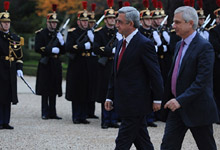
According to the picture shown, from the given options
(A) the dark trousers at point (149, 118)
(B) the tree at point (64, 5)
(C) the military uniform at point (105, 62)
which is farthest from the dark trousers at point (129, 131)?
(B) the tree at point (64, 5)

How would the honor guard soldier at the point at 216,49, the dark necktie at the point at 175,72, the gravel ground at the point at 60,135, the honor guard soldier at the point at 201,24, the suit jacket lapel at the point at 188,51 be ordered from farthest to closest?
the honor guard soldier at the point at 201,24, the honor guard soldier at the point at 216,49, the gravel ground at the point at 60,135, the dark necktie at the point at 175,72, the suit jacket lapel at the point at 188,51

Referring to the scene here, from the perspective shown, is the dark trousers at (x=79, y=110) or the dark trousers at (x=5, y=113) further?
the dark trousers at (x=79, y=110)

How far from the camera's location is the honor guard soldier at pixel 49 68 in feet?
33.0

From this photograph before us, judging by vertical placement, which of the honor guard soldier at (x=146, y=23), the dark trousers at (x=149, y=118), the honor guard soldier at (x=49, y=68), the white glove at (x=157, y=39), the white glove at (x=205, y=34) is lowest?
the dark trousers at (x=149, y=118)

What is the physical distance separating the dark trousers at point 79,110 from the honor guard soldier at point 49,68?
2.08 feet

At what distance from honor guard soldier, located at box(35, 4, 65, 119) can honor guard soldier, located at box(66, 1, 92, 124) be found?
468 millimetres

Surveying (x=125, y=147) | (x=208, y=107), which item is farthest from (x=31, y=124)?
(x=208, y=107)

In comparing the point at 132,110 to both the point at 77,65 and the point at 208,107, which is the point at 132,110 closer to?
the point at 208,107

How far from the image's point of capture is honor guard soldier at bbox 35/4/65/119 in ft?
33.0

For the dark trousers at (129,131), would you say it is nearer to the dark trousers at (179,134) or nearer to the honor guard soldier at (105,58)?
the dark trousers at (179,134)

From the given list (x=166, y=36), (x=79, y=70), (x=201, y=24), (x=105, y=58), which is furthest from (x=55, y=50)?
(x=201, y=24)

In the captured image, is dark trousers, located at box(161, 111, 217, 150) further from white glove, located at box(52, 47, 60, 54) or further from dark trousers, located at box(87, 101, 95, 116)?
dark trousers, located at box(87, 101, 95, 116)

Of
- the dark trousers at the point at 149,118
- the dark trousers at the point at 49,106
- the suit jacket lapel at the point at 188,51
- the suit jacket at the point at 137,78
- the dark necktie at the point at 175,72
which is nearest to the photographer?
the suit jacket lapel at the point at 188,51

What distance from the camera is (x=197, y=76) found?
451cm
